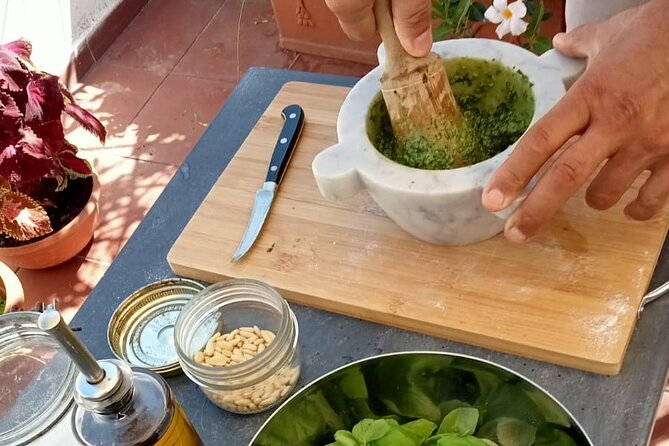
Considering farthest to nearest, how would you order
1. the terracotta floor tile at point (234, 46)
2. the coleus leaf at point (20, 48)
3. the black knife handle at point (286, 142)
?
the terracotta floor tile at point (234, 46)
the coleus leaf at point (20, 48)
the black knife handle at point (286, 142)

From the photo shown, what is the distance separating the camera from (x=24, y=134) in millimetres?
1422

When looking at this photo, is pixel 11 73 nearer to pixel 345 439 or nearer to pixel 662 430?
pixel 345 439

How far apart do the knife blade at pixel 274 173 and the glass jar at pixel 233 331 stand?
100 mm

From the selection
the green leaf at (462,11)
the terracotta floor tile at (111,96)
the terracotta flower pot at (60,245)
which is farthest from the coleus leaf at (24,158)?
the green leaf at (462,11)

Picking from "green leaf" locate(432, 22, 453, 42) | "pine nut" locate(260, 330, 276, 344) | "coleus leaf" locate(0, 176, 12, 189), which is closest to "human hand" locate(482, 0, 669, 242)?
"pine nut" locate(260, 330, 276, 344)

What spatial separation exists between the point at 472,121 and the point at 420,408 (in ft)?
1.36

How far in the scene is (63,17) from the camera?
2336mm

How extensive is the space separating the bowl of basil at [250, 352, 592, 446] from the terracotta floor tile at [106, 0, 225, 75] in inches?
75.9

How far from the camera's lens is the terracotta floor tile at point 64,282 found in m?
1.76

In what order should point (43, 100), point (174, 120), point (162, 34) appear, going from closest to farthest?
point (43, 100) → point (174, 120) → point (162, 34)

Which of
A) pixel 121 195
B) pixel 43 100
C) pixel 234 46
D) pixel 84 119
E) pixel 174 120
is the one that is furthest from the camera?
pixel 234 46

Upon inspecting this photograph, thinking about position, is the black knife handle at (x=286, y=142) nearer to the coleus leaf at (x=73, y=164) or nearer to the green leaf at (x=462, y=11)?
the green leaf at (x=462, y=11)

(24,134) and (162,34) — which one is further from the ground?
(24,134)

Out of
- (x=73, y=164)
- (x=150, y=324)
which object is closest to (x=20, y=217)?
(x=73, y=164)
